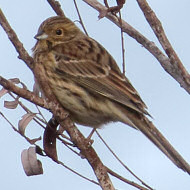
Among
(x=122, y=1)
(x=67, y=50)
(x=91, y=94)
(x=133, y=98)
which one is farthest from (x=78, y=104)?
(x=122, y=1)

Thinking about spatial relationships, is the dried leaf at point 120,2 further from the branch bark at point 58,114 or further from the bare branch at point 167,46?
the branch bark at point 58,114

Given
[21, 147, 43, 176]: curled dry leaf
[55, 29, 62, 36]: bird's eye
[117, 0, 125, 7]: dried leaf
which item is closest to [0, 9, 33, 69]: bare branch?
[21, 147, 43, 176]: curled dry leaf

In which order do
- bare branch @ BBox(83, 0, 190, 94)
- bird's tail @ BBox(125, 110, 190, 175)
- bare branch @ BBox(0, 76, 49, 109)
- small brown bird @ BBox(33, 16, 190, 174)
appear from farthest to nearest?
small brown bird @ BBox(33, 16, 190, 174) < bird's tail @ BBox(125, 110, 190, 175) < bare branch @ BBox(83, 0, 190, 94) < bare branch @ BBox(0, 76, 49, 109)

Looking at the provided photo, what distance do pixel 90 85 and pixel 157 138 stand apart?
892 millimetres

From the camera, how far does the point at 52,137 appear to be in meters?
3.26

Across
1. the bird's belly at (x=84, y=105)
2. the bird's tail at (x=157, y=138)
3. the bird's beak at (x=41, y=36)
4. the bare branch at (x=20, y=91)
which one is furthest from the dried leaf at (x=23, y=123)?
the bird's beak at (x=41, y=36)

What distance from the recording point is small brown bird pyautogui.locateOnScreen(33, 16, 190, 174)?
407 centimetres

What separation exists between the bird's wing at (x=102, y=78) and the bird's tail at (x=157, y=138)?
85mm

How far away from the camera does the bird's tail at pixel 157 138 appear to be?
10.4ft

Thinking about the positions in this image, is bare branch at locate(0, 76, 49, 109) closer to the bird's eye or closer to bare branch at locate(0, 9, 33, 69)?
bare branch at locate(0, 9, 33, 69)

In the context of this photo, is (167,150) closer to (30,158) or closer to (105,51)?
(30,158)

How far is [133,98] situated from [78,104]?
439 millimetres

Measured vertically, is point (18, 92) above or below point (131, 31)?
below

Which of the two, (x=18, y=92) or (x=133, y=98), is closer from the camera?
(x=18, y=92)
